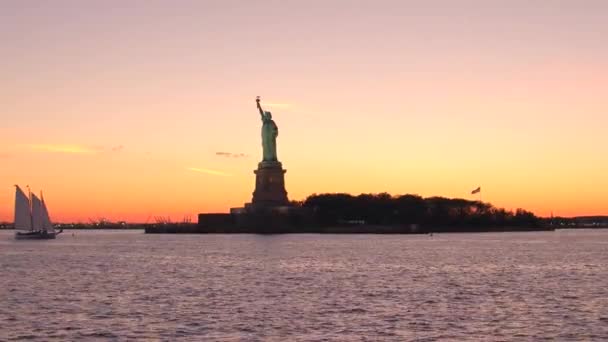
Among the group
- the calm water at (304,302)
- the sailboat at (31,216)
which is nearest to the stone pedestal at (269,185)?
the sailboat at (31,216)

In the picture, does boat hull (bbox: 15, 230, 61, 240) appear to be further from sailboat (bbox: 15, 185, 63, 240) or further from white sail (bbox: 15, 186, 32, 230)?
white sail (bbox: 15, 186, 32, 230)

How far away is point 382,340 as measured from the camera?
3450 cm

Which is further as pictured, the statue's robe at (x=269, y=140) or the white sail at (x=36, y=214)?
the statue's robe at (x=269, y=140)

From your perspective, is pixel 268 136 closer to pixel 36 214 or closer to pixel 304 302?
pixel 36 214

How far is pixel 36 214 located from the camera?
161 meters

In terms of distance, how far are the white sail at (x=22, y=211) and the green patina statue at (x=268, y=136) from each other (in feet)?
137

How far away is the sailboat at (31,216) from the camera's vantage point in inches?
5817

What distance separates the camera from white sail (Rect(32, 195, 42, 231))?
154700 millimetres

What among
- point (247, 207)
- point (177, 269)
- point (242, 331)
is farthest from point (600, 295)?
point (247, 207)

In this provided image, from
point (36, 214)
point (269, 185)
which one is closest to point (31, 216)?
point (36, 214)

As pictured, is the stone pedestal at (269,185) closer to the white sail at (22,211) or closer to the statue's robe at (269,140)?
the statue's robe at (269,140)

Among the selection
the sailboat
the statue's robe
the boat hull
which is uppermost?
the statue's robe

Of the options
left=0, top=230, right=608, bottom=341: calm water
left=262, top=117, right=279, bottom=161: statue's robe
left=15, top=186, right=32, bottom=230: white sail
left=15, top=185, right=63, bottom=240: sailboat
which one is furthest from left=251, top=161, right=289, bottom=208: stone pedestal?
left=0, top=230, right=608, bottom=341: calm water

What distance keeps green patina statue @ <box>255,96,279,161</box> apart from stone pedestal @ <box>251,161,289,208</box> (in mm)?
1724
